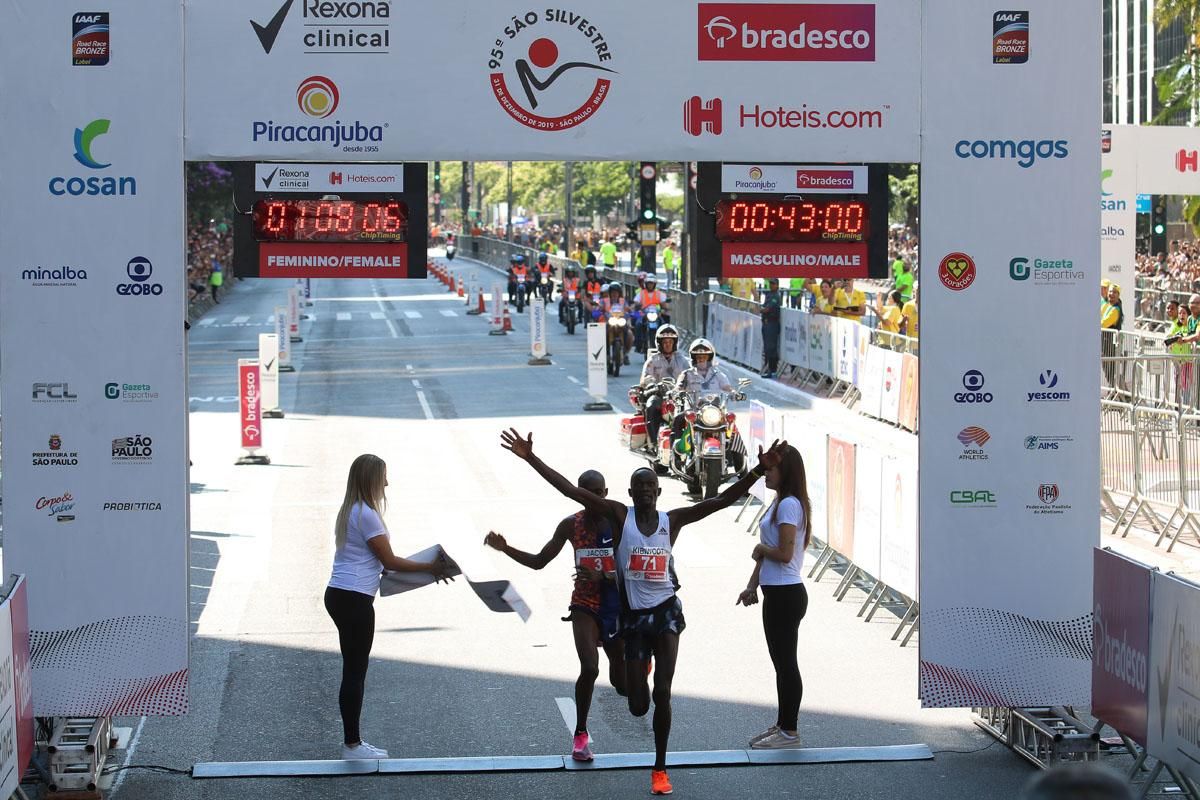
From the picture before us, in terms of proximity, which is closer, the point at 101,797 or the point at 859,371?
the point at 101,797

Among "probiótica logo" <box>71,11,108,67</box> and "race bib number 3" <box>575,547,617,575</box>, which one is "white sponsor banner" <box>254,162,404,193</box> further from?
"race bib number 3" <box>575,547,617,575</box>

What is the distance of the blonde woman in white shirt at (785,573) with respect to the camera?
33.3 feet

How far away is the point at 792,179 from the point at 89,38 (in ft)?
14.2

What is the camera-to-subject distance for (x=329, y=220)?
1033 cm

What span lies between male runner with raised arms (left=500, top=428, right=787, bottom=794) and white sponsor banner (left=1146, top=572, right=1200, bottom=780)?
2.28 metres

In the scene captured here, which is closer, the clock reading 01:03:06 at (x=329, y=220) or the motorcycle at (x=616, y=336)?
the clock reading 01:03:06 at (x=329, y=220)

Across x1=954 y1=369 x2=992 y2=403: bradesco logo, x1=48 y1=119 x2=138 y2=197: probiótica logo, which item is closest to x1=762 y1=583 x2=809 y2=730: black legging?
x1=954 y1=369 x2=992 y2=403: bradesco logo

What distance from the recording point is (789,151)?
414 inches

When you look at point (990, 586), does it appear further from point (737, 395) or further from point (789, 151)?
point (737, 395)

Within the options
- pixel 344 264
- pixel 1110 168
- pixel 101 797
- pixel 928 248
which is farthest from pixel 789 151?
pixel 1110 168

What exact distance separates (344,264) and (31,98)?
6.68ft

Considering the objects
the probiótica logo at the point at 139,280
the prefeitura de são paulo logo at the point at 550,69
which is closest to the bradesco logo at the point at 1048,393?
the prefeitura de são paulo logo at the point at 550,69

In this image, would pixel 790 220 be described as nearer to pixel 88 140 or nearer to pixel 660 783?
pixel 660 783

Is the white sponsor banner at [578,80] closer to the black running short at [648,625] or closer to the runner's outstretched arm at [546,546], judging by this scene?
the runner's outstretched arm at [546,546]
